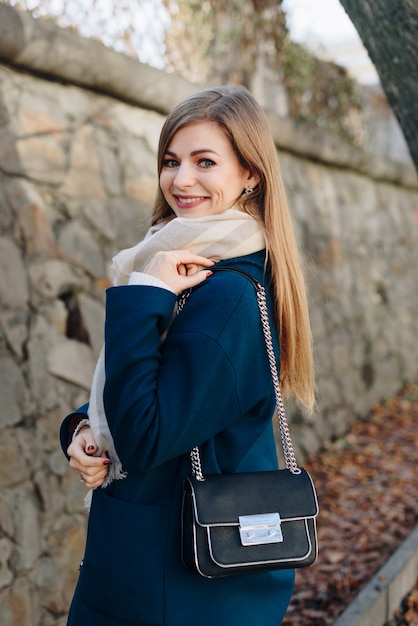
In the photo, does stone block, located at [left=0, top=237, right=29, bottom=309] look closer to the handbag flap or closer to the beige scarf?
the beige scarf

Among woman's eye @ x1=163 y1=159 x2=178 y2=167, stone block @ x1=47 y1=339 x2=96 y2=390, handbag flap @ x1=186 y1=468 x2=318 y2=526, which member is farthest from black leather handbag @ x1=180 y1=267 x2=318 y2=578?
stone block @ x1=47 y1=339 x2=96 y2=390

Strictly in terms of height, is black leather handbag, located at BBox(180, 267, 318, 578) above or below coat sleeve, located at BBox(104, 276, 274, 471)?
below

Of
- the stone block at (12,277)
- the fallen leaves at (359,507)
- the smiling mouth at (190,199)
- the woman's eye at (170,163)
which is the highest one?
Answer: the stone block at (12,277)

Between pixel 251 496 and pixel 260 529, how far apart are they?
0.07 metres

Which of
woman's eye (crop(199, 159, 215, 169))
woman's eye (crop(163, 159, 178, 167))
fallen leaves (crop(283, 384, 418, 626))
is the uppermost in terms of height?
woman's eye (crop(163, 159, 178, 167))

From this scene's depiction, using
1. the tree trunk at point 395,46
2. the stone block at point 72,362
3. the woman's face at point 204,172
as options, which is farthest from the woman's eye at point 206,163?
the stone block at point 72,362

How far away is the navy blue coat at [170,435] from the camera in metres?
1.49

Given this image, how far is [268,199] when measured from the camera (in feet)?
5.89

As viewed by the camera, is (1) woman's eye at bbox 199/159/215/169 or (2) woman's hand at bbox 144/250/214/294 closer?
(2) woman's hand at bbox 144/250/214/294

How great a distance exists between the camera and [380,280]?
7762 mm

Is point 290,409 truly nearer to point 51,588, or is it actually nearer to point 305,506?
point 51,588

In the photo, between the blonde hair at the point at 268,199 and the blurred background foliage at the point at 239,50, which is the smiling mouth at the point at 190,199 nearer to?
the blonde hair at the point at 268,199

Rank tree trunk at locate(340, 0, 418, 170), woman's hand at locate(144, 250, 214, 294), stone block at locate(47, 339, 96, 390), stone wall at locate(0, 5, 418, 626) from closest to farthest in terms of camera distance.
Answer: woman's hand at locate(144, 250, 214, 294) → tree trunk at locate(340, 0, 418, 170) → stone wall at locate(0, 5, 418, 626) → stone block at locate(47, 339, 96, 390)

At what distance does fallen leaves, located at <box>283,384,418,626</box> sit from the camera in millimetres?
3682
